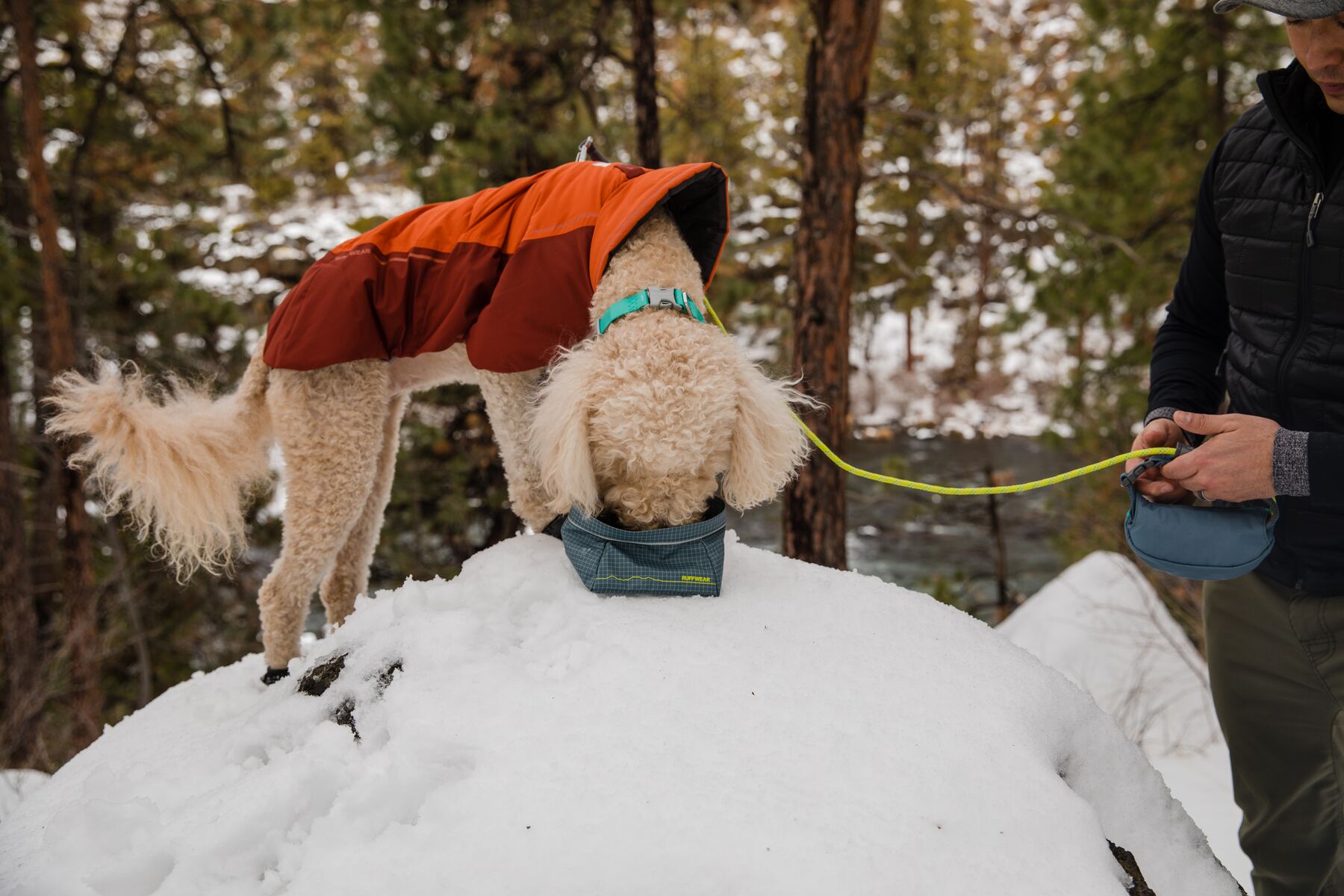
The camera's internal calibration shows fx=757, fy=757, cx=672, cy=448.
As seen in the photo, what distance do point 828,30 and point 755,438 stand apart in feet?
10.8

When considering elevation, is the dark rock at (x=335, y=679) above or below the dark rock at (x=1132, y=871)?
above

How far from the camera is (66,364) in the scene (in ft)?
21.3

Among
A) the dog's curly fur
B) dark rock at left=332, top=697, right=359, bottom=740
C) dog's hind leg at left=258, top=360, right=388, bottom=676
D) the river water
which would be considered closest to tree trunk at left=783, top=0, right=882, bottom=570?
the dog's curly fur

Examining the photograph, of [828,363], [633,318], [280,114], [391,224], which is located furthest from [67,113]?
[633,318]

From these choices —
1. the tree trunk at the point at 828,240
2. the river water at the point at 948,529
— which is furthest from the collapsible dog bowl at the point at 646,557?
the river water at the point at 948,529

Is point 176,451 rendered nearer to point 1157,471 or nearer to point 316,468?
point 316,468

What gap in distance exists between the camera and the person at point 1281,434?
1557mm

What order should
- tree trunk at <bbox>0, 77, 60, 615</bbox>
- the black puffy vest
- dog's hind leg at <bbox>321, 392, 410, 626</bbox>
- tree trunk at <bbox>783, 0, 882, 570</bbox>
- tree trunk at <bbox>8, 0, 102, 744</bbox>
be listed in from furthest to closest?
tree trunk at <bbox>0, 77, 60, 615</bbox> → tree trunk at <bbox>8, 0, 102, 744</bbox> → tree trunk at <bbox>783, 0, 882, 570</bbox> → dog's hind leg at <bbox>321, 392, 410, 626</bbox> → the black puffy vest

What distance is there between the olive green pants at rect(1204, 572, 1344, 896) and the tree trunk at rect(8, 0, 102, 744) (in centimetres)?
750

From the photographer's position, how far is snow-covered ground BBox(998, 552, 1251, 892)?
5492 millimetres

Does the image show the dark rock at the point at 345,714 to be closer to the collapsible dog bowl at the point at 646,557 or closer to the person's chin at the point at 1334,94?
the collapsible dog bowl at the point at 646,557

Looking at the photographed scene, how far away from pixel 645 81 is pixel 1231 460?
518 cm

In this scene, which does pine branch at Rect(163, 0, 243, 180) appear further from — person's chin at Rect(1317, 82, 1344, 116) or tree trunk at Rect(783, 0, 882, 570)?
person's chin at Rect(1317, 82, 1344, 116)

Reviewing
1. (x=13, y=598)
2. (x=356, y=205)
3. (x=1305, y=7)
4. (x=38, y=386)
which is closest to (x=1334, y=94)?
(x=1305, y=7)
